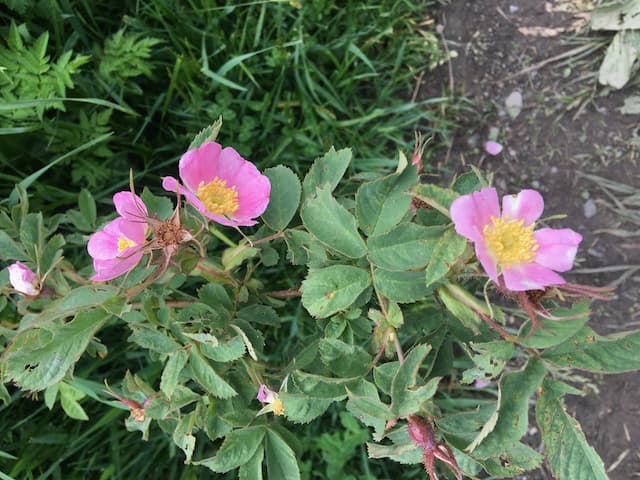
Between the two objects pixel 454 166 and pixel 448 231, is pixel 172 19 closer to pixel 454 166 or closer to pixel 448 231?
pixel 454 166

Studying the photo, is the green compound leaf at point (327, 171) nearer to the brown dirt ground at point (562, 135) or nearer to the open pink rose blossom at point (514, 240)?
the open pink rose blossom at point (514, 240)

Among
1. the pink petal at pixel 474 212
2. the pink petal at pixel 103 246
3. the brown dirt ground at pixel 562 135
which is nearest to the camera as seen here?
the pink petal at pixel 474 212

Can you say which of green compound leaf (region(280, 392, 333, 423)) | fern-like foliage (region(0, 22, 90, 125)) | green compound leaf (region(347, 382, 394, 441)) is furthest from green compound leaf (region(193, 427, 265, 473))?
fern-like foliage (region(0, 22, 90, 125))

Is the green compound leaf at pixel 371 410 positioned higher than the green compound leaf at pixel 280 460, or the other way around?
the green compound leaf at pixel 371 410

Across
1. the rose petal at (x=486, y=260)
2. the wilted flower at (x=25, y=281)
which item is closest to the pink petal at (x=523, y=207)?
the rose petal at (x=486, y=260)

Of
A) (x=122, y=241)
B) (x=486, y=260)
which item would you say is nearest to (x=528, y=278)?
(x=486, y=260)
